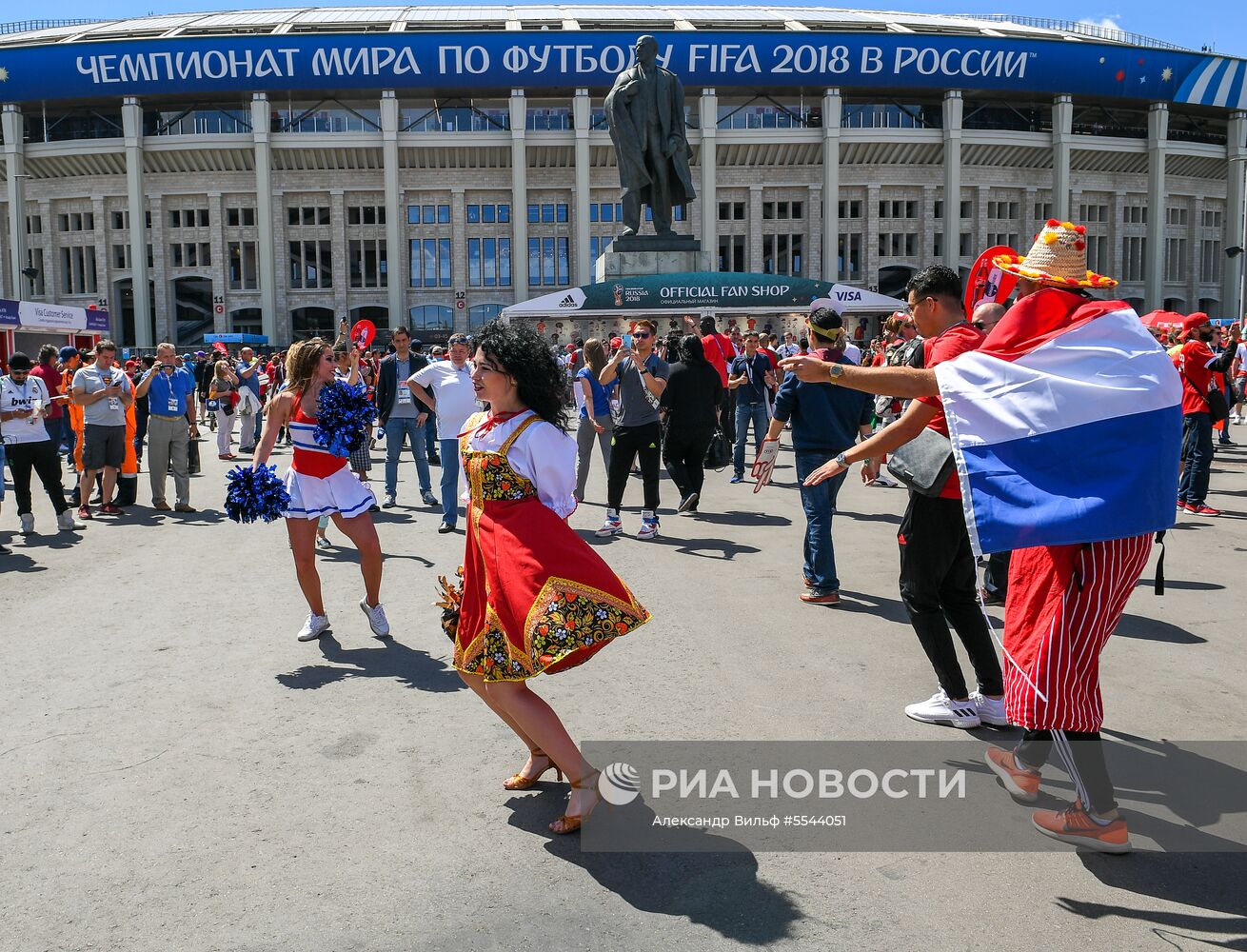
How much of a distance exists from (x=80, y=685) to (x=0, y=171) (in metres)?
63.2

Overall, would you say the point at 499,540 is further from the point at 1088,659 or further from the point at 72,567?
the point at 72,567

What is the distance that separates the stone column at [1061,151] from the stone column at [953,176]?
16.9 feet

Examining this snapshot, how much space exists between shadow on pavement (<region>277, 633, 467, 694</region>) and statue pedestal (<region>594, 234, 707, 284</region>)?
18.7 meters

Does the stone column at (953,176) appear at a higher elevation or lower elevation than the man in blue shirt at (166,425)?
higher

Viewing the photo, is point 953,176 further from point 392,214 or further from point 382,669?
point 382,669

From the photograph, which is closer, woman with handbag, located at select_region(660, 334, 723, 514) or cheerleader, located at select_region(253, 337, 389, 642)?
cheerleader, located at select_region(253, 337, 389, 642)

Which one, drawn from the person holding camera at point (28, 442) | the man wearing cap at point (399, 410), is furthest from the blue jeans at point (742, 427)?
the person holding camera at point (28, 442)

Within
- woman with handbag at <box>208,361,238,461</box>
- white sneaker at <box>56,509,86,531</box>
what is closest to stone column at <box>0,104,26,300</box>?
woman with handbag at <box>208,361,238,461</box>

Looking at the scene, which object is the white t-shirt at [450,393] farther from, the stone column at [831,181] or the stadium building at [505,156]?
the stone column at [831,181]

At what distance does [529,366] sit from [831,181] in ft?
181

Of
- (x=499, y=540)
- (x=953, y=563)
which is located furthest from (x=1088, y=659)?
(x=499, y=540)

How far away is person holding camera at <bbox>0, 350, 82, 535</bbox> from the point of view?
10297mm

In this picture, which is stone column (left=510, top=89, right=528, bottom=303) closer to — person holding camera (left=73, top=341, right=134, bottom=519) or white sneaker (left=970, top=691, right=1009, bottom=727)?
person holding camera (left=73, top=341, right=134, bottom=519)

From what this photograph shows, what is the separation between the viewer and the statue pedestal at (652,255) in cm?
2359
